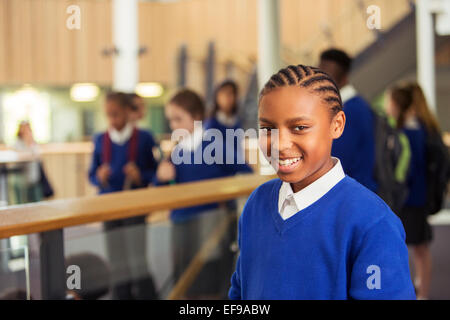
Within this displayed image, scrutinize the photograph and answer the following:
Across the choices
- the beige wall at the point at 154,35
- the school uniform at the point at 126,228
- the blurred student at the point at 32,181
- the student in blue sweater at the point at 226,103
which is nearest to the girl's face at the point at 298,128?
the school uniform at the point at 126,228

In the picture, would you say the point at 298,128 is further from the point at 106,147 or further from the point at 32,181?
the point at 32,181

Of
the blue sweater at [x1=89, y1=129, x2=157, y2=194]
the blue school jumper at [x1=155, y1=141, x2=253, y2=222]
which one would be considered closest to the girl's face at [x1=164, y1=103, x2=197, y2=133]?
the blue school jumper at [x1=155, y1=141, x2=253, y2=222]

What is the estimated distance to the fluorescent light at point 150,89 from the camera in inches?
500

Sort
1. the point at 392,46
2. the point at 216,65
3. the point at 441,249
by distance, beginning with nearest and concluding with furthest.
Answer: the point at 441,249 → the point at 392,46 → the point at 216,65

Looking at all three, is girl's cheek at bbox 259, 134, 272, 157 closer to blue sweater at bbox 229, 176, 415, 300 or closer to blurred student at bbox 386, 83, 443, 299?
blue sweater at bbox 229, 176, 415, 300

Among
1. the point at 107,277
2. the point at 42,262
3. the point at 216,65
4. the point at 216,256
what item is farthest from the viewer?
the point at 216,65

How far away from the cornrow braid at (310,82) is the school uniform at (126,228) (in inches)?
60.9

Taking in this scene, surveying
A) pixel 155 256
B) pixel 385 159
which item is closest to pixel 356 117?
pixel 385 159

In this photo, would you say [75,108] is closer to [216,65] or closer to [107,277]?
[216,65]

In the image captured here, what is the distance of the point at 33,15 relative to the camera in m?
11.6

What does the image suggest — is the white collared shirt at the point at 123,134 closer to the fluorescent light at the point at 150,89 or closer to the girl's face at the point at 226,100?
the girl's face at the point at 226,100
